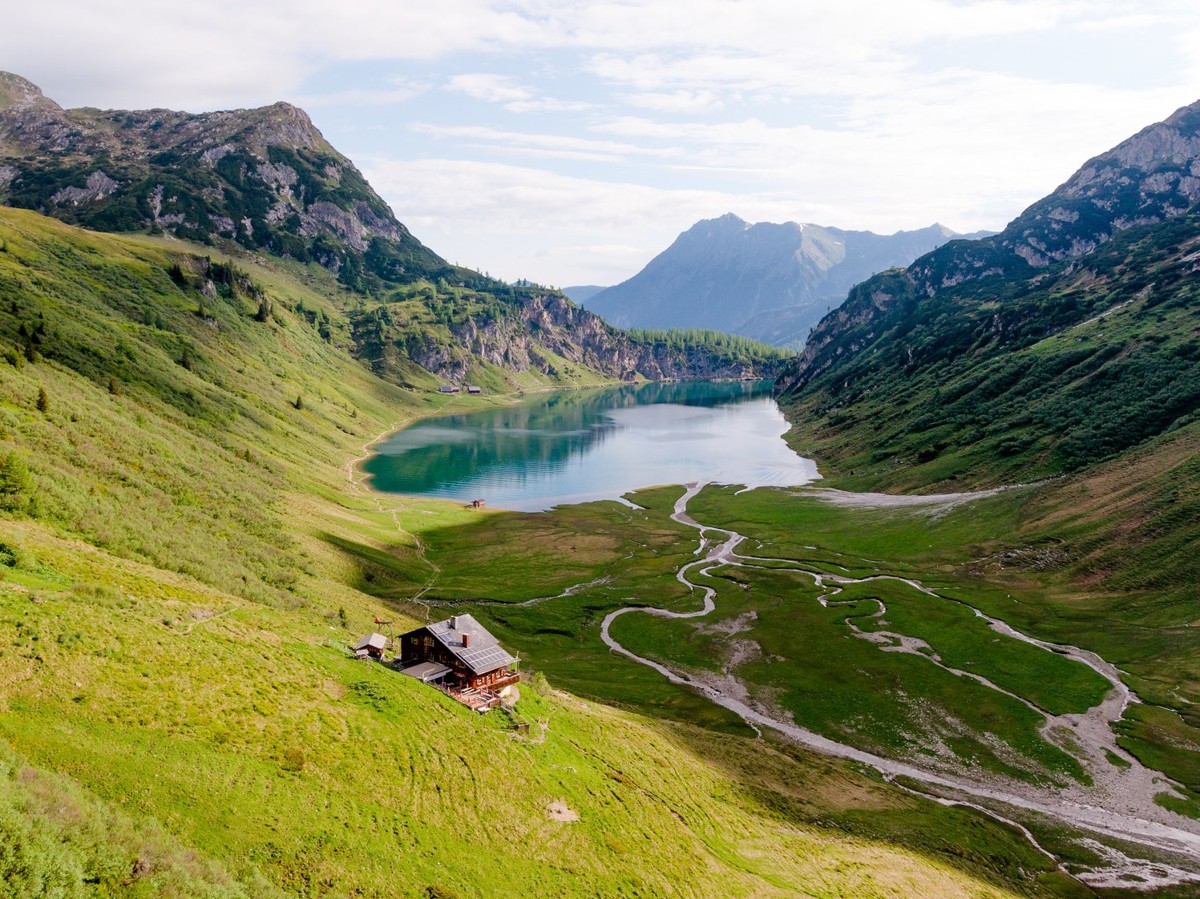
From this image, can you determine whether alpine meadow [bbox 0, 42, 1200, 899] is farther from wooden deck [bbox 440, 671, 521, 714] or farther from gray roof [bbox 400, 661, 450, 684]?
gray roof [bbox 400, 661, 450, 684]

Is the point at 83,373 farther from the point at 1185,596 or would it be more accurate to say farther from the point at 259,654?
the point at 1185,596

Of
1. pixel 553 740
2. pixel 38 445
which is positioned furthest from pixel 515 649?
pixel 38 445

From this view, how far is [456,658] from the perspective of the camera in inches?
2329

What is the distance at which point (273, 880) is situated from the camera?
103ft

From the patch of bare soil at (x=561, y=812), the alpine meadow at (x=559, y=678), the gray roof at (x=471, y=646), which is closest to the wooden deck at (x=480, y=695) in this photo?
the alpine meadow at (x=559, y=678)

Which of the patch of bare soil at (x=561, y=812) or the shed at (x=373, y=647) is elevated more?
the shed at (x=373, y=647)

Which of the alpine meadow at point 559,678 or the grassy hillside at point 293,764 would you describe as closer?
the grassy hillside at point 293,764

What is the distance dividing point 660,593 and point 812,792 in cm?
6293

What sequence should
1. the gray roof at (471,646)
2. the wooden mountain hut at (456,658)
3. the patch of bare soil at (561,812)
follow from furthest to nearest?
1. the gray roof at (471,646)
2. the wooden mountain hut at (456,658)
3. the patch of bare soil at (561,812)

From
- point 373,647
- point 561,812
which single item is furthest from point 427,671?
point 561,812

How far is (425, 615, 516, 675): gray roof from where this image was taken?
5922 centimetres

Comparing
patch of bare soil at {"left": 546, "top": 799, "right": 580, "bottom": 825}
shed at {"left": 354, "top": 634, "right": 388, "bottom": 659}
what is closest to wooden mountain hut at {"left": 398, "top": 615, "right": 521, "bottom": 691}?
shed at {"left": 354, "top": 634, "right": 388, "bottom": 659}

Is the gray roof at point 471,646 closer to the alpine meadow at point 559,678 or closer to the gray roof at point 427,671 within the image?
the alpine meadow at point 559,678

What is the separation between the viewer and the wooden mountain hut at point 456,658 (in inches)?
2325
